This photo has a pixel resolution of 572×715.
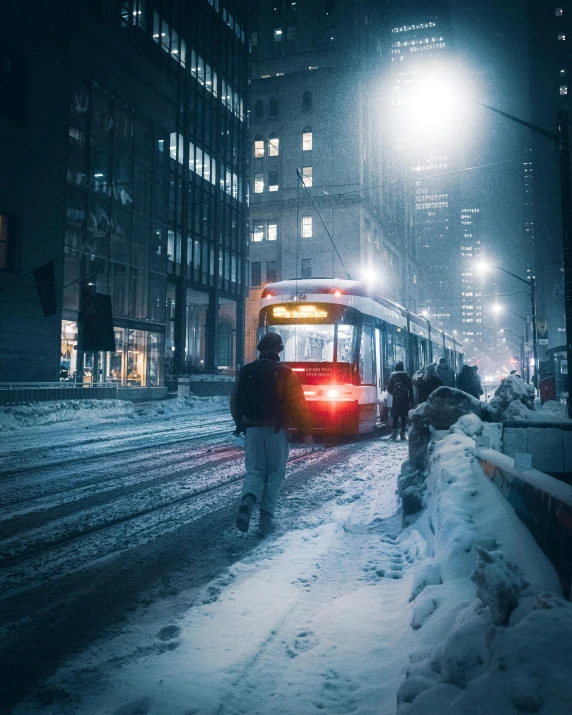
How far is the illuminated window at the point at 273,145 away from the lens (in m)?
64.1

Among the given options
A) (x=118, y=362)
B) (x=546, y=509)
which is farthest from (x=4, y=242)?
A: (x=546, y=509)

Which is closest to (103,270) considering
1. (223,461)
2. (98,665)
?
(223,461)

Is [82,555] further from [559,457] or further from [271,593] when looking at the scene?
[559,457]

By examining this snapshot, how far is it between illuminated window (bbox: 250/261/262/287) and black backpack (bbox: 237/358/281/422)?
2293 inches

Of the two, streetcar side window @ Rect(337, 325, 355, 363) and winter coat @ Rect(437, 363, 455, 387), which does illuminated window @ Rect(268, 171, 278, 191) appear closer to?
streetcar side window @ Rect(337, 325, 355, 363)

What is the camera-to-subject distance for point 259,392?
5.64 m

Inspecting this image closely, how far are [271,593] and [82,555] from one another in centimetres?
194

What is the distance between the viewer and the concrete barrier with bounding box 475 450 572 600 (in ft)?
9.18

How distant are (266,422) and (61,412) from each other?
605 inches

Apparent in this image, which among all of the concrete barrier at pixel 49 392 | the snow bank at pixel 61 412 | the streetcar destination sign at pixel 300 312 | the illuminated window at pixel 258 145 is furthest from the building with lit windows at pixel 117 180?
the illuminated window at pixel 258 145

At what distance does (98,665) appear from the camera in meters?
3.01

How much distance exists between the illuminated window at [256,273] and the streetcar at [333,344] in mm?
48655

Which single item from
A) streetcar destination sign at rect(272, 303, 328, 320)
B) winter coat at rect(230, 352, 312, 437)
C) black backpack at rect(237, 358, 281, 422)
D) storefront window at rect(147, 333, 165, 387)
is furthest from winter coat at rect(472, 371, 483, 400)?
storefront window at rect(147, 333, 165, 387)

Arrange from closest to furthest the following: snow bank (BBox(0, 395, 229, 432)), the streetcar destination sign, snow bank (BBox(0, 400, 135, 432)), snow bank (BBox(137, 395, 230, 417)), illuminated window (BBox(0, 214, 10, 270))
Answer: the streetcar destination sign, snow bank (BBox(0, 400, 135, 432)), snow bank (BBox(0, 395, 229, 432)), illuminated window (BBox(0, 214, 10, 270)), snow bank (BBox(137, 395, 230, 417))
